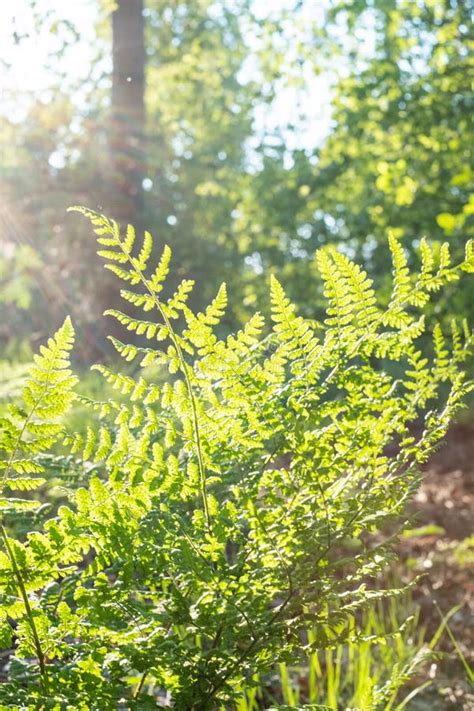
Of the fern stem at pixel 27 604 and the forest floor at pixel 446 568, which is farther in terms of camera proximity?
the forest floor at pixel 446 568

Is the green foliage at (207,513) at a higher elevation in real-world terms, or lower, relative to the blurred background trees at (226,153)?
lower

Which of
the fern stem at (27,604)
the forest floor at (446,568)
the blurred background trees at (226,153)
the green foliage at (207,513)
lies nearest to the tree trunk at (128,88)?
the blurred background trees at (226,153)

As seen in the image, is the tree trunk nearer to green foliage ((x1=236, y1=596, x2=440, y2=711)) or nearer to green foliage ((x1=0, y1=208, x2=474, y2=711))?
green foliage ((x1=236, y1=596, x2=440, y2=711))

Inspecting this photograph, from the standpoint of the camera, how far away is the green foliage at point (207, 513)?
3.88 ft

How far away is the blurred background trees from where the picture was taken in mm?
9000

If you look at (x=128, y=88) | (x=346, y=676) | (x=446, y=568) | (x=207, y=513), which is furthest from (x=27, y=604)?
(x=128, y=88)

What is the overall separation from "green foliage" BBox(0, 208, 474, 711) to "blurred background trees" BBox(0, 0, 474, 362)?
4828mm

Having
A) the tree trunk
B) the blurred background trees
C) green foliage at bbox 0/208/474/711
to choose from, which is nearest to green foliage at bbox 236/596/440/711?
green foliage at bbox 0/208/474/711

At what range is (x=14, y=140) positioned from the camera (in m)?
13.4

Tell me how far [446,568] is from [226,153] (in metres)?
13.1

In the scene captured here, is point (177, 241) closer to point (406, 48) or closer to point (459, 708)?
point (406, 48)

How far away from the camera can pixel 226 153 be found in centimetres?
1656

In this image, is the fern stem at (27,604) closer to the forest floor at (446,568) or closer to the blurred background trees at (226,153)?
the forest floor at (446,568)

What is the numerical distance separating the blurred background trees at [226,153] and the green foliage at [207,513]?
4.83 meters
